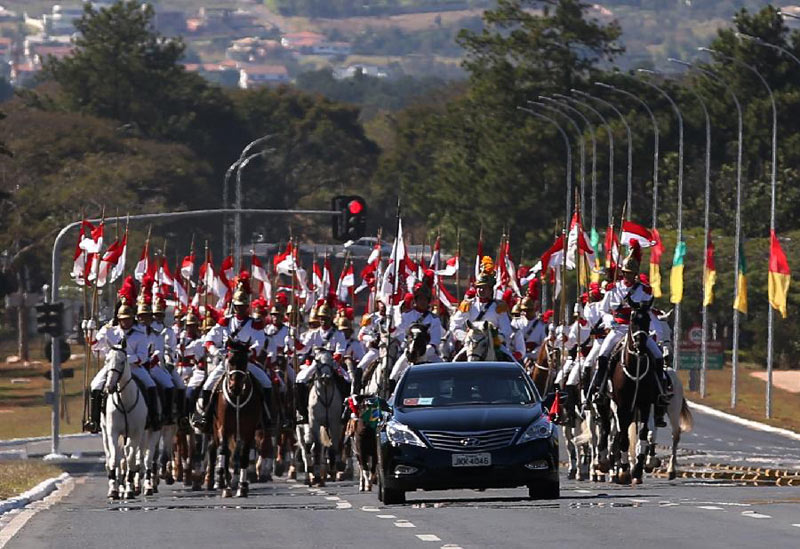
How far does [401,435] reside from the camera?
26922 millimetres

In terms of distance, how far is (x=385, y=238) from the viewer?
16650cm

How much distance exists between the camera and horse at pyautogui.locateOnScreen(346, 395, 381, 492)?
32375 mm

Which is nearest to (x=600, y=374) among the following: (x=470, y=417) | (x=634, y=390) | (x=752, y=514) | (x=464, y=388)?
(x=634, y=390)

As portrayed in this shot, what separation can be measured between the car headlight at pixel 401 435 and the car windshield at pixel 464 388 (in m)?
0.60

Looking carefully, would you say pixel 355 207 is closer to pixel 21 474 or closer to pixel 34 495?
pixel 21 474

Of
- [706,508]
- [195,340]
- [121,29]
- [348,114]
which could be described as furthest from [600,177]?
[706,508]

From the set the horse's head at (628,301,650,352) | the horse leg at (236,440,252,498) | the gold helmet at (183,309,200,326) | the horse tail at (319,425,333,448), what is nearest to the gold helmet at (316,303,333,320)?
the horse tail at (319,425,333,448)

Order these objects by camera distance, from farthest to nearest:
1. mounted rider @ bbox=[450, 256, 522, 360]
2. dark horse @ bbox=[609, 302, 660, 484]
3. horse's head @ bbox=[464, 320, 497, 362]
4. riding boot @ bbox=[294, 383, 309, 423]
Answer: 1. riding boot @ bbox=[294, 383, 309, 423]
2. mounted rider @ bbox=[450, 256, 522, 360]
3. horse's head @ bbox=[464, 320, 497, 362]
4. dark horse @ bbox=[609, 302, 660, 484]

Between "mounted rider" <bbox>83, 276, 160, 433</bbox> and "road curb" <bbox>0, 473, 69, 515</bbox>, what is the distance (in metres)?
1.46

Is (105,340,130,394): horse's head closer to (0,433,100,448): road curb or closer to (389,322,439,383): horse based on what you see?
(389,322,439,383): horse

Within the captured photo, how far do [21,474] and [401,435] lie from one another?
17.1 meters

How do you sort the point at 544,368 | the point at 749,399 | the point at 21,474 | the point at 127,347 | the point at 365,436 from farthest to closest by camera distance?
the point at 749,399 < the point at 21,474 < the point at 544,368 < the point at 127,347 < the point at 365,436

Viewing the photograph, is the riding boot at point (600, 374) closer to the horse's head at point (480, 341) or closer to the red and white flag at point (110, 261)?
the horse's head at point (480, 341)

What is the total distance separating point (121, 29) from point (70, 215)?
128 feet
